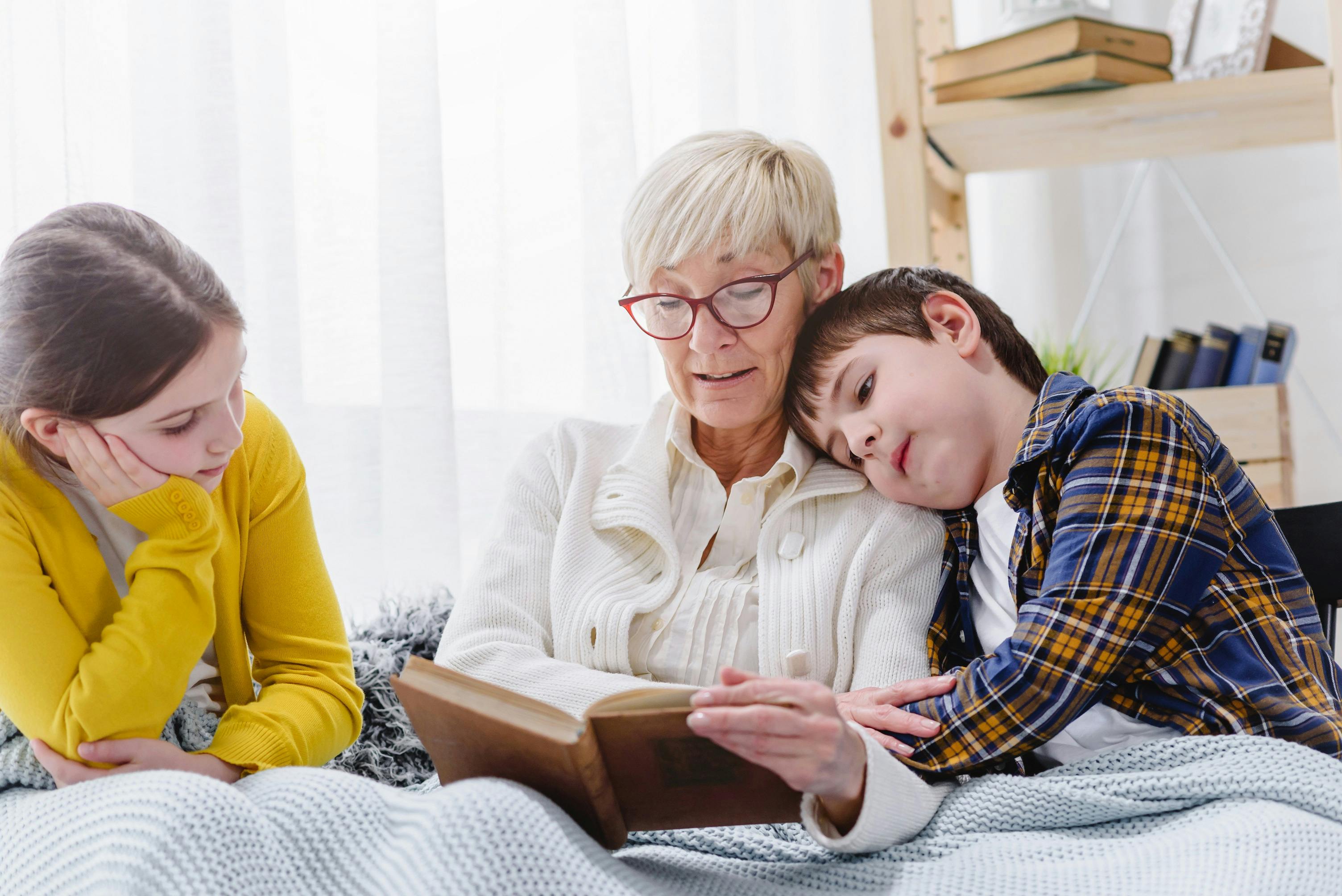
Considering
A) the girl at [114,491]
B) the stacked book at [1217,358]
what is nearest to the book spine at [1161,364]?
the stacked book at [1217,358]

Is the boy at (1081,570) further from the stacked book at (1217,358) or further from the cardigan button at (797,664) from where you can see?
the stacked book at (1217,358)

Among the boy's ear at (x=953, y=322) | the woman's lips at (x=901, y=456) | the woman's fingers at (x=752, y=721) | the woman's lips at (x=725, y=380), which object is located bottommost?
the woman's fingers at (x=752, y=721)

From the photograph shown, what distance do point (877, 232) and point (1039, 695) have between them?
6.14 feet

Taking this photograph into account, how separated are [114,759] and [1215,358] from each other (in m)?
2.13

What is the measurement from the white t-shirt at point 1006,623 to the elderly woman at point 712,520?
5cm

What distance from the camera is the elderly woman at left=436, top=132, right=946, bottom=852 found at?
1.22m

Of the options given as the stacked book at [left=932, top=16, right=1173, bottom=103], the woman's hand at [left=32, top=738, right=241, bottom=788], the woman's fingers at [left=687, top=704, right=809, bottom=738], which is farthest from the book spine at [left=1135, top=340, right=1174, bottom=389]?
the woman's hand at [left=32, top=738, right=241, bottom=788]

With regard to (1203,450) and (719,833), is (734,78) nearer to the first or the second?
(1203,450)

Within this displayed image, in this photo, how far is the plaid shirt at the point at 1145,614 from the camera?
1.00 metres

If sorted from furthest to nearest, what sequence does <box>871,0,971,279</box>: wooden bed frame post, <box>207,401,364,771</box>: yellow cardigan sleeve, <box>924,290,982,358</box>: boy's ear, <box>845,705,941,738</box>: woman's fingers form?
<box>871,0,971,279</box>: wooden bed frame post, <box>924,290,982,358</box>: boy's ear, <box>207,401,364,771</box>: yellow cardigan sleeve, <box>845,705,941,738</box>: woman's fingers

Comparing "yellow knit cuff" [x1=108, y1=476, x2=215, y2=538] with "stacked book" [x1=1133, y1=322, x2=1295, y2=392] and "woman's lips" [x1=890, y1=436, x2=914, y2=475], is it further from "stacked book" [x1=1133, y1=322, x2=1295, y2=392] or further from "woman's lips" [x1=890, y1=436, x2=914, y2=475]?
"stacked book" [x1=1133, y1=322, x2=1295, y2=392]

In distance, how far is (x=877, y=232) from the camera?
2.71 m

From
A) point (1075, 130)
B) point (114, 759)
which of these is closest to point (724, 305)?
point (114, 759)

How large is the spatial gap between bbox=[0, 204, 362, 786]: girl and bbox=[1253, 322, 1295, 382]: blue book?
1.96 meters
